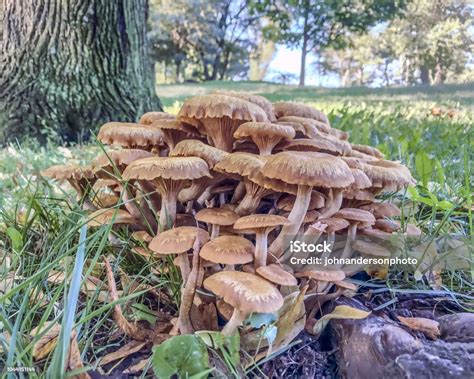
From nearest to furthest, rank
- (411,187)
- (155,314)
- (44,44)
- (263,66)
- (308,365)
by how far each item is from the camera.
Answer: (308,365) < (155,314) < (411,187) < (44,44) < (263,66)

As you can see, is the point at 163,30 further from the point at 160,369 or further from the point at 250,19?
the point at 160,369

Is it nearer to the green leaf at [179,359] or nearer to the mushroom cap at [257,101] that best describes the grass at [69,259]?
the green leaf at [179,359]

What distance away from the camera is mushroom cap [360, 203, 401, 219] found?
143 cm

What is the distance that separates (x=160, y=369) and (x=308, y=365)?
1.38 feet

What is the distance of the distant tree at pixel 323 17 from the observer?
73.4 ft

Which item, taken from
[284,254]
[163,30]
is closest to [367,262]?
[284,254]

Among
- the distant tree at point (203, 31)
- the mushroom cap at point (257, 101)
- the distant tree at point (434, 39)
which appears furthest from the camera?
the distant tree at point (203, 31)

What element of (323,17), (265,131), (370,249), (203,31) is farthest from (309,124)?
(203,31)

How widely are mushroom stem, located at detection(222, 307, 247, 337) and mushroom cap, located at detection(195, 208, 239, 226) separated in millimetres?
→ 263

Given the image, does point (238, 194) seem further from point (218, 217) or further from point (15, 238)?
point (15, 238)

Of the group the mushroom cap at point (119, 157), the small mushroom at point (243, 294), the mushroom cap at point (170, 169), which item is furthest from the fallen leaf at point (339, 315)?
the mushroom cap at point (119, 157)

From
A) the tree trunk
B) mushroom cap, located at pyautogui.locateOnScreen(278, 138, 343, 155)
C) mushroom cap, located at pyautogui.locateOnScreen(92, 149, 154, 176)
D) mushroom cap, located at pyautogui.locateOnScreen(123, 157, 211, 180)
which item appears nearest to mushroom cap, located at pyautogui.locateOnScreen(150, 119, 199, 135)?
mushroom cap, located at pyautogui.locateOnScreen(92, 149, 154, 176)

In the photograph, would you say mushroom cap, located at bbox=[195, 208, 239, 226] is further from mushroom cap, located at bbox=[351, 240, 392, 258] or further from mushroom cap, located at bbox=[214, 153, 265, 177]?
mushroom cap, located at bbox=[351, 240, 392, 258]

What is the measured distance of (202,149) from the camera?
1.30 metres
